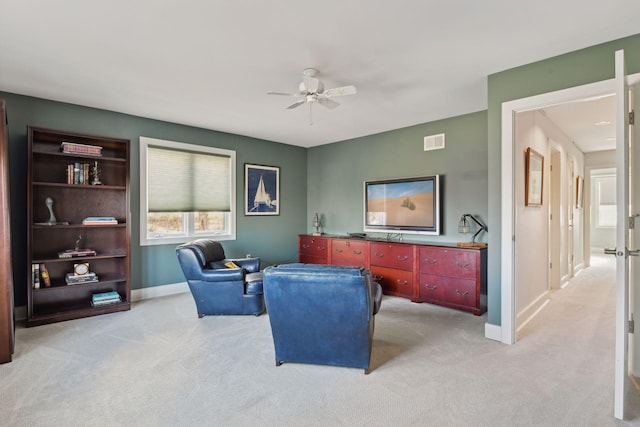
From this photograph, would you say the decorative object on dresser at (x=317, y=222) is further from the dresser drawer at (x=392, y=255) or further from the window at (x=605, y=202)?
the window at (x=605, y=202)

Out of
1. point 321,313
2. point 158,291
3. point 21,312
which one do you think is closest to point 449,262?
point 321,313

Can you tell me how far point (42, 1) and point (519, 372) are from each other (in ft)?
13.6

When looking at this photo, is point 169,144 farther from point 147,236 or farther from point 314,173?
point 314,173

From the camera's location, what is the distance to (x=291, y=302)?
246 centimetres

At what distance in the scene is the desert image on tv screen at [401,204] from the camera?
192 inches

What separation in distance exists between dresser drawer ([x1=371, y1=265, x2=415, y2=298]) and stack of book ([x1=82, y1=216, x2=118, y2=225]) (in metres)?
3.39

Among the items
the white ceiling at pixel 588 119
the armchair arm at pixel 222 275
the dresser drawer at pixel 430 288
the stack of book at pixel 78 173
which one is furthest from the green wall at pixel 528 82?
the stack of book at pixel 78 173

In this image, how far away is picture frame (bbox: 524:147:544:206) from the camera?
138 inches

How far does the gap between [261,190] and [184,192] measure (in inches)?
55.9

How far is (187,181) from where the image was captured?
501 cm

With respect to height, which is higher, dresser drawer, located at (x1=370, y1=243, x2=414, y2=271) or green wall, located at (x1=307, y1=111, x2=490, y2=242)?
green wall, located at (x1=307, y1=111, x2=490, y2=242)

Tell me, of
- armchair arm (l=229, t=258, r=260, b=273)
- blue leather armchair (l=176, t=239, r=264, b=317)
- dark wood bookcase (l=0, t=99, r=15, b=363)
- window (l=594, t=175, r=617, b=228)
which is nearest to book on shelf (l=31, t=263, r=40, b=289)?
dark wood bookcase (l=0, t=99, r=15, b=363)

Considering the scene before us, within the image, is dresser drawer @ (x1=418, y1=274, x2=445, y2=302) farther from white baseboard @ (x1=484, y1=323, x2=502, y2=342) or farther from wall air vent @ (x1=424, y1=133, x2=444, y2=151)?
wall air vent @ (x1=424, y1=133, x2=444, y2=151)

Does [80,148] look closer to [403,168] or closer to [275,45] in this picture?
[275,45]
